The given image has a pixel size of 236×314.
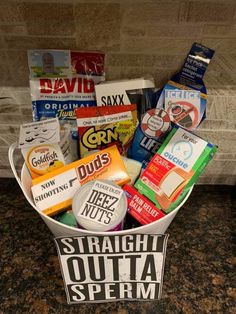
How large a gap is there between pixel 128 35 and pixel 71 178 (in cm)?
29

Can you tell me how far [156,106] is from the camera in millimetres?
701

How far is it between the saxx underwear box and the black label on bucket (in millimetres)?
96

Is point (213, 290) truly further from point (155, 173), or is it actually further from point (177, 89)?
point (177, 89)

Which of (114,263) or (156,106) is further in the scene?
(156,106)

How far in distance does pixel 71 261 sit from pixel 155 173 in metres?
0.22

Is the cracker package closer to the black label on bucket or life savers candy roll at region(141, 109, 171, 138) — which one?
life savers candy roll at region(141, 109, 171, 138)

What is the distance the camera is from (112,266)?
59 cm

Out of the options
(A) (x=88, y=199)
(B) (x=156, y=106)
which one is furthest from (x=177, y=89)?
(A) (x=88, y=199)

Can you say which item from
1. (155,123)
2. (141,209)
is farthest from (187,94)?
(141,209)

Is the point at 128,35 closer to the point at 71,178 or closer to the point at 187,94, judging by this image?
the point at 187,94

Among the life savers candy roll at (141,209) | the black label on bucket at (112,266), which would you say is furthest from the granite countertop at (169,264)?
the life savers candy roll at (141,209)

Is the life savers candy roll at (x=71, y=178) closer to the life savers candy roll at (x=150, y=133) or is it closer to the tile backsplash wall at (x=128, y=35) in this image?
the life savers candy roll at (x=150, y=133)

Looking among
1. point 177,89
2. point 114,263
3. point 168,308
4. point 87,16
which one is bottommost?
point 168,308

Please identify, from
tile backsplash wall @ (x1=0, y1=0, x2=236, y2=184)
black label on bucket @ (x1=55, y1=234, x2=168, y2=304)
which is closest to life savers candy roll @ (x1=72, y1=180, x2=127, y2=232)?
black label on bucket @ (x1=55, y1=234, x2=168, y2=304)
